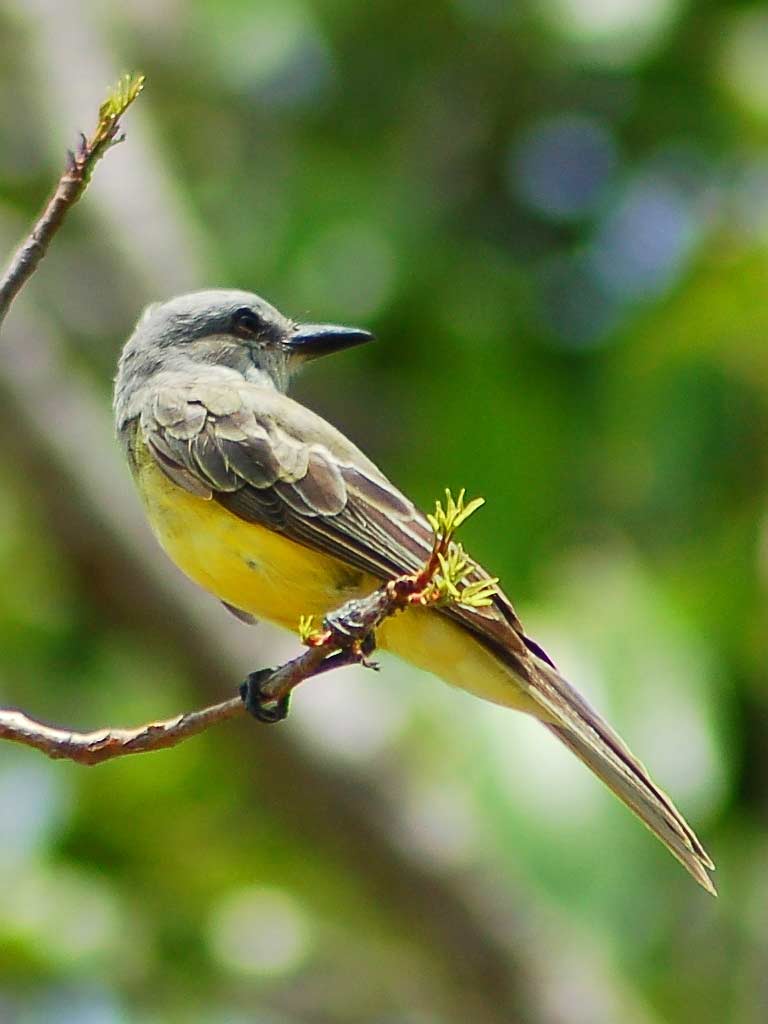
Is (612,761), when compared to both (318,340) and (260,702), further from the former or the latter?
(318,340)

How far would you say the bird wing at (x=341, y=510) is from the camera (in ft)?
14.1

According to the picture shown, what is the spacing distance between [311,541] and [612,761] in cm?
89

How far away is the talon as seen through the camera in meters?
3.76

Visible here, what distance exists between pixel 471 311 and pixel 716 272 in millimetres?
1495

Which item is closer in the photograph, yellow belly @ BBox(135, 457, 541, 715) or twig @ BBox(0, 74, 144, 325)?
twig @ BBox(0, 74, 144, 325)

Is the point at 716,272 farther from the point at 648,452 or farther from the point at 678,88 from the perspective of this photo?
the point at 678,88

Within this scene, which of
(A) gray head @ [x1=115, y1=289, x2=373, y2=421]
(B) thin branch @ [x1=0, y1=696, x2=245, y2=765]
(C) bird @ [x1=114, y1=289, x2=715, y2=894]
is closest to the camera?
(B) thin branch @ [x1=0, y1=696, x2=245, y2=765]

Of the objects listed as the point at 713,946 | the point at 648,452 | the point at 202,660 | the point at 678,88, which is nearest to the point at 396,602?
the point at 202,660

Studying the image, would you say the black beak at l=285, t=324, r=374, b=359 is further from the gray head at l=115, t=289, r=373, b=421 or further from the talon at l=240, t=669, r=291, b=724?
the talon at l=240, t=669, r=291, b=724

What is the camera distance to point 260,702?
12.2 feet

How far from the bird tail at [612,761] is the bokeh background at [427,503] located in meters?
1.33

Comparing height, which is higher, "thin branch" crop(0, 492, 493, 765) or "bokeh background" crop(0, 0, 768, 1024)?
"bokeh background" crop(0, 0, 768, 1024)

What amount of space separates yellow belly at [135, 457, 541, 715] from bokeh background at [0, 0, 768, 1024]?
1.34 metres

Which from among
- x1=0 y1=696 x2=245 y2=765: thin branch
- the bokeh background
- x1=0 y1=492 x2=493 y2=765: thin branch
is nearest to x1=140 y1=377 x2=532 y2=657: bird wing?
x1=0 y1=492 x2=493 y2=765: thin branch
